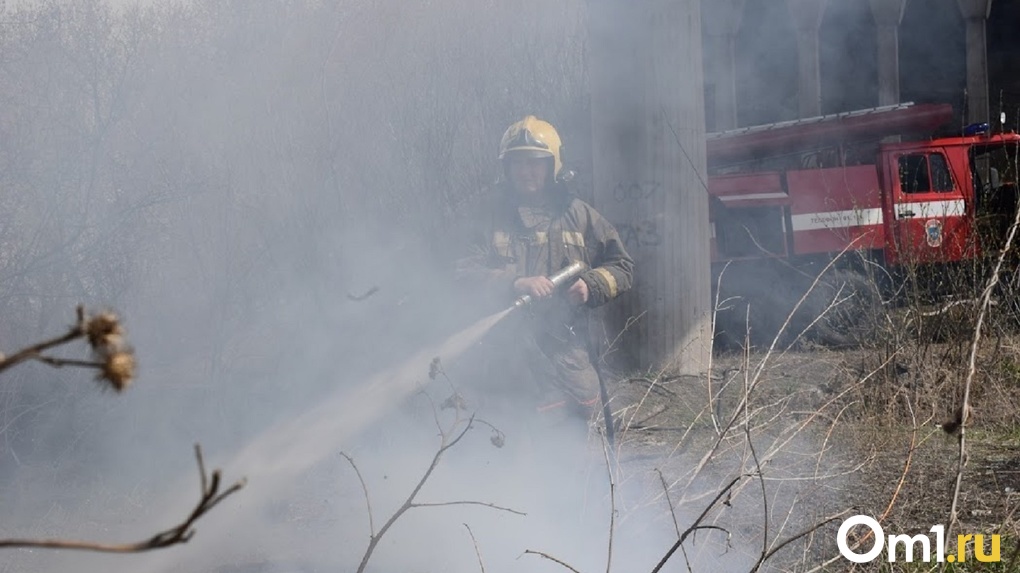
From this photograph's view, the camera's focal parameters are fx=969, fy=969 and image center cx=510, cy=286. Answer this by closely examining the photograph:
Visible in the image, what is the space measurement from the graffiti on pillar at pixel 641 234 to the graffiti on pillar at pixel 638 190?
16 centimetres

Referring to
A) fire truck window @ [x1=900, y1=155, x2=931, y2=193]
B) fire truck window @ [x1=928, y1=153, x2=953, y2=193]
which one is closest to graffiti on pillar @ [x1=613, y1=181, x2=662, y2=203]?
fire truck window @ [x1=900, y1=155, x2=931, y2=193]

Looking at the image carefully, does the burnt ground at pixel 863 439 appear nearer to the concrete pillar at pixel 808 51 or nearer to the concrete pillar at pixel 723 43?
the concrete pillar at pixel 723 43

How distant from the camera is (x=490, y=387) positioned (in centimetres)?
475

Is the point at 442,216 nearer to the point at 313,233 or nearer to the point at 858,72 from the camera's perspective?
the point at 313,233

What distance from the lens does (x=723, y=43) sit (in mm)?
13539

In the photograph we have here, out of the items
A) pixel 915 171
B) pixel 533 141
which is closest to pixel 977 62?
pixel 915 171

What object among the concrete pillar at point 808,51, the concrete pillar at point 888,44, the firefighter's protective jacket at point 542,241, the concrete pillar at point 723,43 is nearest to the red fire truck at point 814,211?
the concrete pillar at point 723,43

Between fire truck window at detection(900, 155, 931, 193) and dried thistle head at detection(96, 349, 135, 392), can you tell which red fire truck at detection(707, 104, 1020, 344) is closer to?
fire truck window at detection(900, 155, 931, 193)

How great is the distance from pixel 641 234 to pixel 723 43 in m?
8.29

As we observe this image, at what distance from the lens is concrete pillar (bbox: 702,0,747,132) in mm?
12945

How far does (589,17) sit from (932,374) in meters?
2.93

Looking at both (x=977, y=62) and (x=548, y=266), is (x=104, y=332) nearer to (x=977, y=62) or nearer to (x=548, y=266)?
(x=548, y=266)

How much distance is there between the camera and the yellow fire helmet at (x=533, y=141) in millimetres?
4605

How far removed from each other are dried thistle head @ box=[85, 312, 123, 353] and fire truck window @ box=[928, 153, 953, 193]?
412 inches
